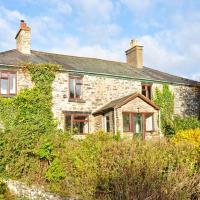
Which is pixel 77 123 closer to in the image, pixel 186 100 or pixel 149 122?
pixel 149 122

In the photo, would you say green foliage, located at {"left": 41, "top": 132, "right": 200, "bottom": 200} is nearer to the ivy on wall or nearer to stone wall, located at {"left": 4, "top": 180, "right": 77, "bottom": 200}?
stone wall, located at {"left": 4, "top": 180, "right": 77, "bottom": 200}

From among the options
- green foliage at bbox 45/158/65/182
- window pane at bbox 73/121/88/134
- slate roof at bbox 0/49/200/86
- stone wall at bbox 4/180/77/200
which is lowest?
stone wall at bbox 4/180/77/200

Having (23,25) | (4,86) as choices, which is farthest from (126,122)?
(23,25)

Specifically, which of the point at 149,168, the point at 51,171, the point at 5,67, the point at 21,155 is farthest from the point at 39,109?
the point at 149,168

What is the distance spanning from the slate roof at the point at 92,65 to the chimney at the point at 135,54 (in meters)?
0.71

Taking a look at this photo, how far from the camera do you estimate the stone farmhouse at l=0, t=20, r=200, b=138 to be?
2592cm

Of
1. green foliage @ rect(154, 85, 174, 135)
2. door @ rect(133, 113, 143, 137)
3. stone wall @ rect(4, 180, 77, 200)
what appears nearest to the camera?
stone wall @ rect(4, 180, 77, 200)

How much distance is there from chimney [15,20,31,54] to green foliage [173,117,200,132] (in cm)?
1343

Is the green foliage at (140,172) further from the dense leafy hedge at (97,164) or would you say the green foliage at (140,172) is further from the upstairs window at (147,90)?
the upstairs window at (147,90)

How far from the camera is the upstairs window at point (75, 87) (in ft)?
88.8

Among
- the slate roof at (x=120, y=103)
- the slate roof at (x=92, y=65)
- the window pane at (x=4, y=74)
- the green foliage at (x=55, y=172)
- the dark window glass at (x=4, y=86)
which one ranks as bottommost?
the green foliage at (x=55, y=172)

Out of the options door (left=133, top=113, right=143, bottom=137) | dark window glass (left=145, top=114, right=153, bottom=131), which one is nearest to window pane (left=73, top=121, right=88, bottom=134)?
door (left=133, top=113, right=143, bottom=137)

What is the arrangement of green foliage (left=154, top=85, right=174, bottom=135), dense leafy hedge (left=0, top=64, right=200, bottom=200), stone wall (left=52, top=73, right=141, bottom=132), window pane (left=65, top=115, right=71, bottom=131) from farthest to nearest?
green foliage (left=154, top=85, right=174, bottom=135)
window pane (left=65, top=115, right=71, bottom=131)
stone wall (left=52, top=73, right=141, bottom=132)
dense leafy hedge (left=0, top=64, right=200, bottom=200)

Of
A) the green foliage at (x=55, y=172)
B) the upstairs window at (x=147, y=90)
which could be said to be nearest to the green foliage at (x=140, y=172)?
the green foliage at (x=55, y=172)
